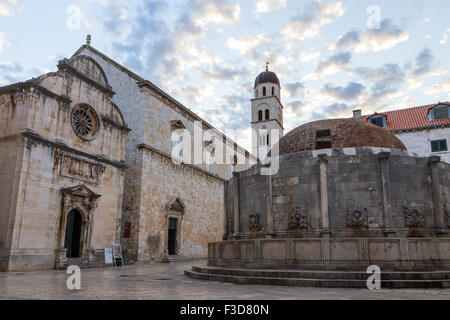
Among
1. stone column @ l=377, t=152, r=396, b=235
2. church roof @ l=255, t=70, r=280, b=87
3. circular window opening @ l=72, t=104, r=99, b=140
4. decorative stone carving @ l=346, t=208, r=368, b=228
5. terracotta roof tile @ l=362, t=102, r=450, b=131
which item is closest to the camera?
stone column @ l=377, t=152, r=396, b=235

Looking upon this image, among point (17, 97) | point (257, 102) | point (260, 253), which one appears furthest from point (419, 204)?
point (257, 102)

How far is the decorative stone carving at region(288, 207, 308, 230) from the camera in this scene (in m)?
14.0

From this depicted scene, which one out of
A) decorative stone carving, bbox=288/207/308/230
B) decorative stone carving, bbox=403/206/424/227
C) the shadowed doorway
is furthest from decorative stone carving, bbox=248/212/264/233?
the shadowed doorway

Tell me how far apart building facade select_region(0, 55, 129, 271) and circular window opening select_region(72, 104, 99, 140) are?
61 millimetres

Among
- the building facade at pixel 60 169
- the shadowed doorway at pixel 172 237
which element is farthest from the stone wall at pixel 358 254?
the shadowed doorway at pixel 172 237

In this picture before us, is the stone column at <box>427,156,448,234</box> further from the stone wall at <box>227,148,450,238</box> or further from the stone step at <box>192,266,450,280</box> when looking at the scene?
the stone step at <box>192,266,450,280</box>

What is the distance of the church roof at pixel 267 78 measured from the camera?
57.7m

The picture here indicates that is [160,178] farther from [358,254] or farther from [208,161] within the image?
[358,254]

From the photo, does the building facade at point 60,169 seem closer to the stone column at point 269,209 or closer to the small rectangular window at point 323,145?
the stone column at point 269,209

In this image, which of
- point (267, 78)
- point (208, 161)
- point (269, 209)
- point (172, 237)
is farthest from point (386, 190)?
point (267, 78)

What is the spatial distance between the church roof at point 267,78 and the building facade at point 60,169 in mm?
36175
